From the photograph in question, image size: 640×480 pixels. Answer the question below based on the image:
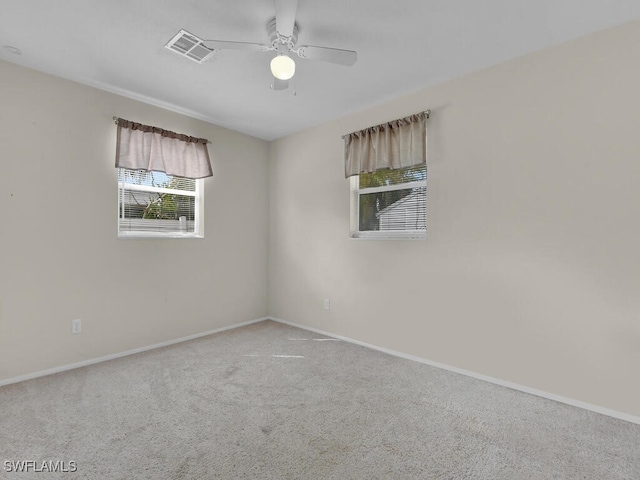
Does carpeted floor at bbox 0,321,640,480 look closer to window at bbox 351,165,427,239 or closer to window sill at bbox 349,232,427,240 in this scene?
window sill at bbox 349,232,427,240

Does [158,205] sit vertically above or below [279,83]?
below

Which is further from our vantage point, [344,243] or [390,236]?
[344,243]

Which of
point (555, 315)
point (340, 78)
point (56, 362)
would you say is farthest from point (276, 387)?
point (340, 78)

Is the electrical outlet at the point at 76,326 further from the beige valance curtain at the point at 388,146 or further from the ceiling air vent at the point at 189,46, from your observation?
the beige valance curtain at the point at 388,146

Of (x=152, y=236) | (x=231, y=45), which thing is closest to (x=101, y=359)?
(x=152, y=236)

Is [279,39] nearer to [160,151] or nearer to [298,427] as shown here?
[160,151]

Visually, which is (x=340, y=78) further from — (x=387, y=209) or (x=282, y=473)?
(x=282, y=473)

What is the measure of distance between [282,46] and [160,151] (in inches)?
73.8

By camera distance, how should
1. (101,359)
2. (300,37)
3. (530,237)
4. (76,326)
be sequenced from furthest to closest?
1. (101,359)
2. (76,326)
3. (530,237)
4. (300,37)

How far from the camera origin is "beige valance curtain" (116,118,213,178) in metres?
3.01

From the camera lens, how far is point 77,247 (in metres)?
2.78

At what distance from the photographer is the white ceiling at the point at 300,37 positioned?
75.0 inches
